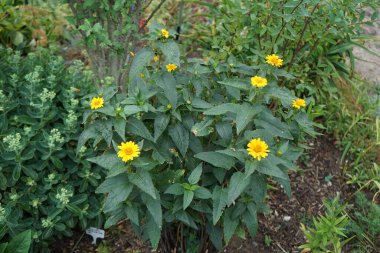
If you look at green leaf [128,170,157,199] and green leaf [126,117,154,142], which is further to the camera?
green leaf [126,117,154,142]

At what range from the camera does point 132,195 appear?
173cm

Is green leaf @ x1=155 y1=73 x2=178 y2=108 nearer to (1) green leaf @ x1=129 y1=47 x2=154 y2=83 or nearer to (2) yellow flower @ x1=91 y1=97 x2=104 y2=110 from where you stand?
(1) green leaf @ x1=129 y1=47 x2=154 y2=83

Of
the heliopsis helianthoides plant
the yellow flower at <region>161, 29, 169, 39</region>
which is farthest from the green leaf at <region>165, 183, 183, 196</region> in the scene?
the yellow flower at <region>161, 29, 169, 39</region>

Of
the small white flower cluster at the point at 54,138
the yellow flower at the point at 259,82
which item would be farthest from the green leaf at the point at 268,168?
the small white flower cluster at the point at 54,138

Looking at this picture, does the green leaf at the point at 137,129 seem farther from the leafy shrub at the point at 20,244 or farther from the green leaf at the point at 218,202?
the leafy shrub at the point at 20,244

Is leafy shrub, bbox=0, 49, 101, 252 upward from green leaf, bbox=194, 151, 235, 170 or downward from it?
downward

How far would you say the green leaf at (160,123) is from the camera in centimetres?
177

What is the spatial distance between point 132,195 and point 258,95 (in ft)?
2.15

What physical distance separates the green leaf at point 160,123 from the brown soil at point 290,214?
962 mm

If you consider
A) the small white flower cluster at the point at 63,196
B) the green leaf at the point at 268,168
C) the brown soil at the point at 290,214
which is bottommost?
the brown soil at the point at 290,214

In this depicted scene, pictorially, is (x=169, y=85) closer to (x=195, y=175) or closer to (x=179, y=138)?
(x=179, y=138)

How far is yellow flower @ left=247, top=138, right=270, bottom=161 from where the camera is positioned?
1.53 metres

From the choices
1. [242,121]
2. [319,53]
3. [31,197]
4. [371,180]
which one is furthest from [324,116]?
[31,197]

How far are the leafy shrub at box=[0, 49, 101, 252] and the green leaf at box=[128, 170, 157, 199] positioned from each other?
71 cm
